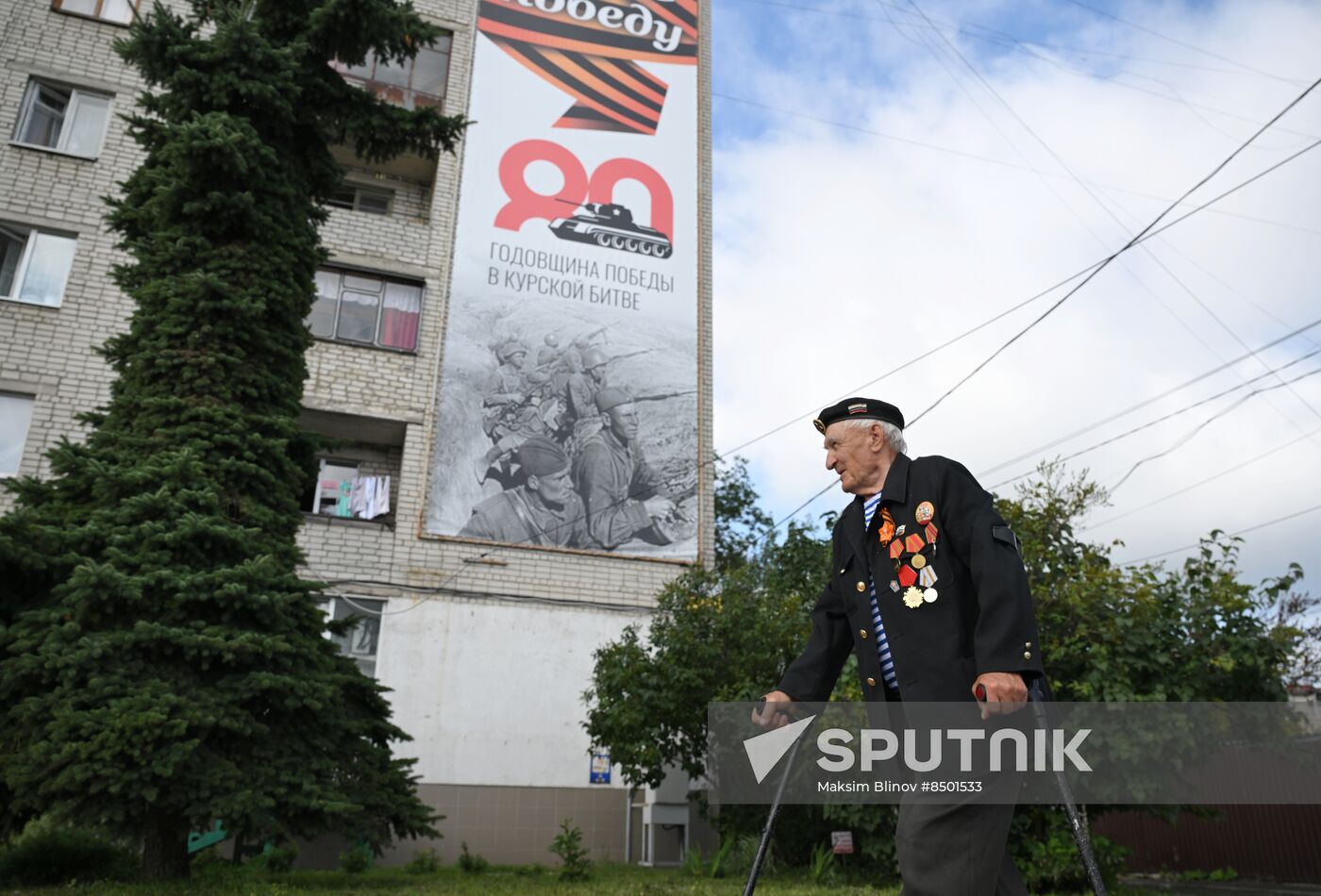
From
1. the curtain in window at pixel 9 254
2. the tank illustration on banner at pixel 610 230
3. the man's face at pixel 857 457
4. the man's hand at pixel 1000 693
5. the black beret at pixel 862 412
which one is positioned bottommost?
the man's hand at pixel 1000 693

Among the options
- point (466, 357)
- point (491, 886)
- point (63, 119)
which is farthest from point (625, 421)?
point (63, 119)

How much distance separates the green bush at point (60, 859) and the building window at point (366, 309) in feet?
35.8

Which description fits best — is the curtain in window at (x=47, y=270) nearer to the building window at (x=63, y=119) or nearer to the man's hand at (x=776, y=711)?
the building window at (x=63, y=119)

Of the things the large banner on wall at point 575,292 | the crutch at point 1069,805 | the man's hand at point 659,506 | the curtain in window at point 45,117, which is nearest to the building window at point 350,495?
the large banner on wall at point 575,292

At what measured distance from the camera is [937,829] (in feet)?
9.61

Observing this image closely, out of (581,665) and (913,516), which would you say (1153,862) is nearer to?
(581,665)

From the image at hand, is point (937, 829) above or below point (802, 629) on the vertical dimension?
below

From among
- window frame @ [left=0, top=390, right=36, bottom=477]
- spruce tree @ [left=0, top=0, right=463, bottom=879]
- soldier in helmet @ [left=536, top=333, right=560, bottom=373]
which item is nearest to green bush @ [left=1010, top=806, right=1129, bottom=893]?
spruce tree @ [left=0, top=0, right=463, bottom=879]

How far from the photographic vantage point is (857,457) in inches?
144

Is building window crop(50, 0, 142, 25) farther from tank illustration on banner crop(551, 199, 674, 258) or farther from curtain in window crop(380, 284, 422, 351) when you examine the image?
tank illustration on banner crop(551, 199, 674, 258)

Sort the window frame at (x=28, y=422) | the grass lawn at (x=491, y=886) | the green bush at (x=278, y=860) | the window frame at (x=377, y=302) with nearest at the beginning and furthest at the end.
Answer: the grass lawn at (x=491, y=886) < the green bush at (x=278, y=860) < the window frame at (x=28, y=422) < the window frame at (x=377, y=302)

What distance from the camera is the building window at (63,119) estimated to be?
17500 mm

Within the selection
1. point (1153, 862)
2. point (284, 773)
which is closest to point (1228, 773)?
point (1153, 862)

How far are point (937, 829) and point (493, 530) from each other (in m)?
14.4
